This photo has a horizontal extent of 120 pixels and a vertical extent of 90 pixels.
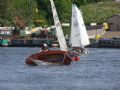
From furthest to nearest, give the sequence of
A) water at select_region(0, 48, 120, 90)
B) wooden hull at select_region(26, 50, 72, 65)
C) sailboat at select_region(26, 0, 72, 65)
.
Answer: wooden hull at select_region(26, 50, 72, 65), sailboat at select_region(26, 0, 72, 65), water at select_region(0, 48, 120, 90)

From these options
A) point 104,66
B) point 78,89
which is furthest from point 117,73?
point 78,89

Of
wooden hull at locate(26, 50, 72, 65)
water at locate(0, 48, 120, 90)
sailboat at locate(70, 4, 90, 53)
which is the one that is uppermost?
sailboat at locate(70, 4, 90, 53)

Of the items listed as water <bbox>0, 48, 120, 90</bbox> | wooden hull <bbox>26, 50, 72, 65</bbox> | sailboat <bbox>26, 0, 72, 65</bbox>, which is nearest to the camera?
water <bbox>0, 48, 120, 90</bbox>

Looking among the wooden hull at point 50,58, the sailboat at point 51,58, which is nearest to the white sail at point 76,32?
the sailboat at point 51,58

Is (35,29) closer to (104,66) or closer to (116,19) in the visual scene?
(116,19)

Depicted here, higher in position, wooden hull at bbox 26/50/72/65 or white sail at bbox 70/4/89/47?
white sail at bbox 70/4/89/47

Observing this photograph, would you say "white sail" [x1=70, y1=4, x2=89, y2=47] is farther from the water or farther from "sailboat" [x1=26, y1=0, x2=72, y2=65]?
"sailboat" [x1=26, y1=0, x2=72, y2=65]

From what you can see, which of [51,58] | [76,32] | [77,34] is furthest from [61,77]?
[76,32]

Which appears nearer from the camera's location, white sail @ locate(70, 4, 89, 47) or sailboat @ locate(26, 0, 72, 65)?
sailboat @ locate(26, 0, 72, 65)

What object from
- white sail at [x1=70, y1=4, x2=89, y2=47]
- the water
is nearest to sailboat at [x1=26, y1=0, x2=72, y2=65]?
the water

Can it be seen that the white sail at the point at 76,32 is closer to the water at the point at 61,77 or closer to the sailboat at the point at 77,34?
the sailboat at the point at 77,34

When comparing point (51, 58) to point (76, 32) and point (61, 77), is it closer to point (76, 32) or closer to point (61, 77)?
point (61, 77)

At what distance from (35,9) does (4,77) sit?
412 feet

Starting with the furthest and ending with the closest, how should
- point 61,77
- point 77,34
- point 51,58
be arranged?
point 77,34, point 51,58, point 61,77
